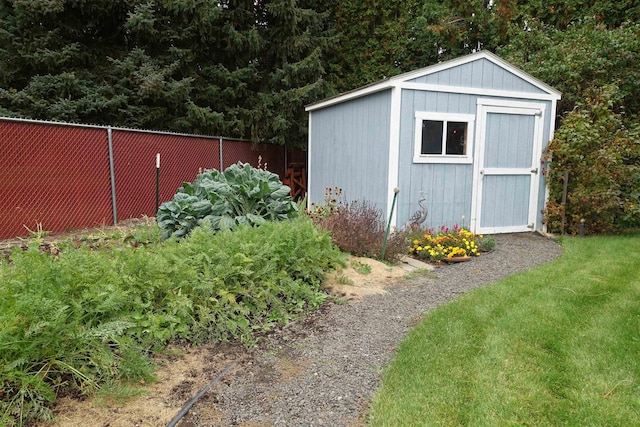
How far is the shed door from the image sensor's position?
21.2 ft

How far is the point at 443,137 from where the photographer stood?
243 inches

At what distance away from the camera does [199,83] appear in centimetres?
988

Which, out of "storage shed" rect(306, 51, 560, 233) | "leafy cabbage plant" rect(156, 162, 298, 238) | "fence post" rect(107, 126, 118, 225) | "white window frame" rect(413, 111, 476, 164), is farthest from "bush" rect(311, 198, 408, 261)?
"fence post" rect(107, 126, 118, 225)

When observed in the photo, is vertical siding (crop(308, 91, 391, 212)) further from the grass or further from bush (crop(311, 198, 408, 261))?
the grass

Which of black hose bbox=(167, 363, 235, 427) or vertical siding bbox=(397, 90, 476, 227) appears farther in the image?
vertical siding bbox=(397, 90, 476, 227)

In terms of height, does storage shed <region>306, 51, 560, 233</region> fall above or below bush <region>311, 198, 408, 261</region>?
above

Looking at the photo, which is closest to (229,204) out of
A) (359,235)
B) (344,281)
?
(344,281)

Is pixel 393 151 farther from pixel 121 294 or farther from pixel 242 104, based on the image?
pixel 242 104

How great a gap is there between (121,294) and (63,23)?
907 cm

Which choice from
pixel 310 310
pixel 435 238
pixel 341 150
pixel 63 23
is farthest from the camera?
pixel 63 23

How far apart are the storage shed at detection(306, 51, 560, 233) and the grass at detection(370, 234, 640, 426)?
8.31ft

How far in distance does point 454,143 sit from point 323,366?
4789 mm

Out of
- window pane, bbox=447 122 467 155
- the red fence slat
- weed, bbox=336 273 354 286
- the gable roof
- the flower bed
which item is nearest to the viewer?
weed, bbox=336 273 354 286

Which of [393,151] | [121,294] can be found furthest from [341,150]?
[121,294]
